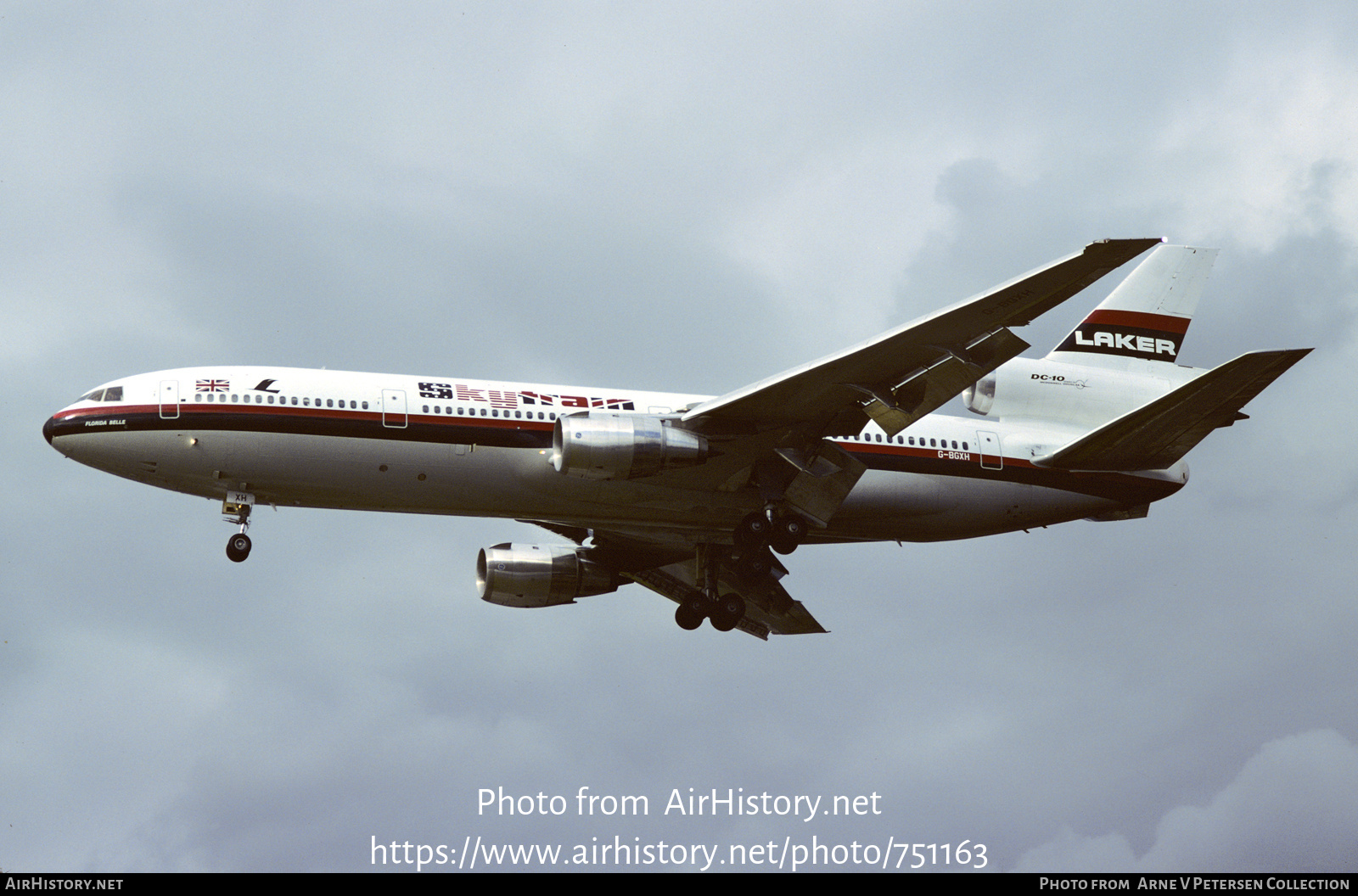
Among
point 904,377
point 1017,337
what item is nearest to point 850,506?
point 904,377

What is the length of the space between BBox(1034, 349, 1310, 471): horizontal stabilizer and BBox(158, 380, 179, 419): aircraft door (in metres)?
22.2

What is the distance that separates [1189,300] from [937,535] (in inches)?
438

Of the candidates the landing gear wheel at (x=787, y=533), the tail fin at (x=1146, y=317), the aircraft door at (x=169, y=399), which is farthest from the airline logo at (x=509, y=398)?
the tail fin at (x=1146, y=317)

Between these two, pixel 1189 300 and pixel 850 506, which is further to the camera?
pixel 1189 300

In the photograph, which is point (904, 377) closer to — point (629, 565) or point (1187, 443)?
point (1187, 443)

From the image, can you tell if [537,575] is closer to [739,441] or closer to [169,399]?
[739,441]

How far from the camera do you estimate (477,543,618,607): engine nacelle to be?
45.3 meters

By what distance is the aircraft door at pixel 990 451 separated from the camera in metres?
40.5

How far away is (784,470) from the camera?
38.3 meters

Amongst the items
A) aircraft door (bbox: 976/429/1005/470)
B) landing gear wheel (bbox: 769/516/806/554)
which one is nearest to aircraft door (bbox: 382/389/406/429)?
landing gear wheel (bbox: 769/516/806/554)

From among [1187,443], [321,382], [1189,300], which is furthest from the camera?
[1189,300]

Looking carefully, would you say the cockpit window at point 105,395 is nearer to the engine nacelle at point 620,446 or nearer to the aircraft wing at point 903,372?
the engine nacelle at point 620,446

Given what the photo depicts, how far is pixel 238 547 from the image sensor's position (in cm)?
3684

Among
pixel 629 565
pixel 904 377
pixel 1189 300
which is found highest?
pixel 1189 300
